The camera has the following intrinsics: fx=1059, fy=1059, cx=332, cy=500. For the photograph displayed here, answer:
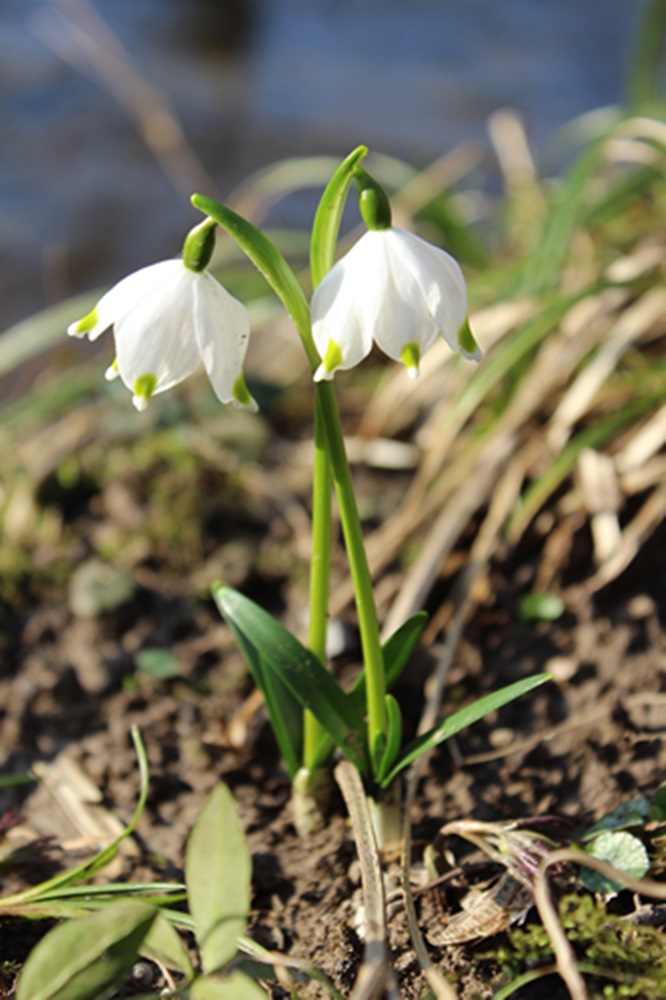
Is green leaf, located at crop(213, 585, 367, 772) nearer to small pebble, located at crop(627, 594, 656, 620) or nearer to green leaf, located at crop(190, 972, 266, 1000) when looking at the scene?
green leaf, located at crop(190, 972, 266, 1000)

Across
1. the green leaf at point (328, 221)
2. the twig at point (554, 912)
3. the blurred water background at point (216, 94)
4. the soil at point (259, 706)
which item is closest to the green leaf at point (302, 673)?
the soil at point (259, 706)

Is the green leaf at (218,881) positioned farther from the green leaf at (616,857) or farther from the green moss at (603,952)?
the green leaf at (616,857)

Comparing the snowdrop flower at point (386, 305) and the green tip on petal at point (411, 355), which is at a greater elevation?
the snowdrop flower at point (386, 305)

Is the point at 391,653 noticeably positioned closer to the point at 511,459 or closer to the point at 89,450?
the point at 511,459

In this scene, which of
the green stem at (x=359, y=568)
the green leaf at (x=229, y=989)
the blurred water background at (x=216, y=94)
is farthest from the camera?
the blurred water background at (x=216, y=94)

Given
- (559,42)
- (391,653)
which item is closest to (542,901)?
(391,653)

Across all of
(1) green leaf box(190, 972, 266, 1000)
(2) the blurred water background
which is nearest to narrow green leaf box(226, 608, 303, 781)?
(1) green leaf box(190, 972, 266, 1000)

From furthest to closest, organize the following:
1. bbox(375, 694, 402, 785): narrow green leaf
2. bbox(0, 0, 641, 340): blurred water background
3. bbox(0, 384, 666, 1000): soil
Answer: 1. bbox(0, 0, 641, 340): blurred water background
2. bbox(0, 384, 666, 1000): soil
3. bbox(375, 694, 402, 785): narrow green leaf
